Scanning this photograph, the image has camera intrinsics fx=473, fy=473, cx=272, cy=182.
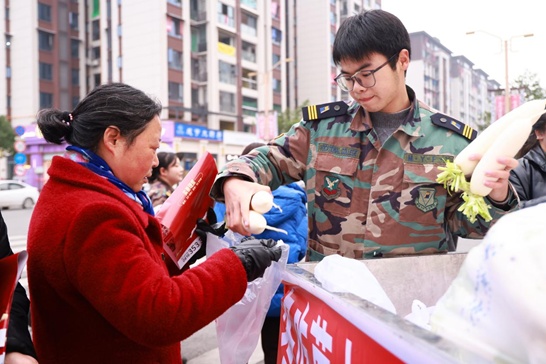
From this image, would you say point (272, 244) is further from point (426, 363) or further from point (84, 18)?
point (84, 18)

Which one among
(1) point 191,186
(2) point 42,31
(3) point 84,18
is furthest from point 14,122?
(1) point 191,186

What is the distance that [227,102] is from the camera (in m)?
29.8

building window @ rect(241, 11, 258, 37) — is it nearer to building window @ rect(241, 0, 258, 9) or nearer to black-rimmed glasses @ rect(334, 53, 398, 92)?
building window @ rect(241, 0, 258, 9)

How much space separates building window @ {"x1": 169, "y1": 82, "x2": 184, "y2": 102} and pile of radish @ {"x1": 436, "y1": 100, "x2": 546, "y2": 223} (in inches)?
1035

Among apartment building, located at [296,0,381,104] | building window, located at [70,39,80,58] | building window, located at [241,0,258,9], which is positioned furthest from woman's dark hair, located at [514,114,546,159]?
apartment building, located at [296,0,381,104]

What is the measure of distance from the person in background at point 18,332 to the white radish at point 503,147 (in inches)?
51.2

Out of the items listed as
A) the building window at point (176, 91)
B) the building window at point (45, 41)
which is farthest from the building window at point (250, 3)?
the building window at point (45, 41)

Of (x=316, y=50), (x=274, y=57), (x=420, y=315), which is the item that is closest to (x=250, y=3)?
(x=274, y=57)

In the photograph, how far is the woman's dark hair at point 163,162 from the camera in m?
3.79

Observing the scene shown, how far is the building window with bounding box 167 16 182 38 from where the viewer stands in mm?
26797

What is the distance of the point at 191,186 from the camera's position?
1.93 m

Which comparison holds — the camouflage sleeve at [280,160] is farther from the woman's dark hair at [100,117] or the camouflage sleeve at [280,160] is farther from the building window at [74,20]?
the building window at [74,20]

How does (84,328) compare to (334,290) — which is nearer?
(334,290)

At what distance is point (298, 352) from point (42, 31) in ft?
105
